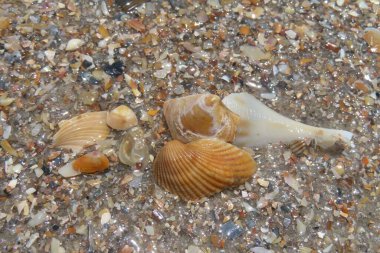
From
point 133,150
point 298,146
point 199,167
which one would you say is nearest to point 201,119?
point 199,167

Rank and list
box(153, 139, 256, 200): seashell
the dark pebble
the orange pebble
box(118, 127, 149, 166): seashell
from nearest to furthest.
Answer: box(153, 139, 256, 200): seashell → box(118, 127, 149, 166): seashell → the dark pebble → the orange pebble

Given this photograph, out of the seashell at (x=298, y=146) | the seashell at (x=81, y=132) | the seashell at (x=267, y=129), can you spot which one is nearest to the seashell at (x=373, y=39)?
the seashell at (x=267, y=129)

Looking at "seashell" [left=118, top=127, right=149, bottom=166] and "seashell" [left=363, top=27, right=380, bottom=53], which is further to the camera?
"seashell" [left=363, top=27, right=380, bottom=53]

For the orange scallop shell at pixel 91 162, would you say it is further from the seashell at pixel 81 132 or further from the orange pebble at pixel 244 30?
the orange pebble at pixel 244 30

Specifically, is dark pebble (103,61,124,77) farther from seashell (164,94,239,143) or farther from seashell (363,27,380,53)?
seashell (363,27,380,53)

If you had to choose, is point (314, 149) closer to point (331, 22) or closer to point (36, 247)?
point (331, 22)

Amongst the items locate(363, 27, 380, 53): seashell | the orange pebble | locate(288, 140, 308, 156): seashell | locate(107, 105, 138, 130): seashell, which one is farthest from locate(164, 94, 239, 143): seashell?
locate(363, 27, 380, 53): seashell

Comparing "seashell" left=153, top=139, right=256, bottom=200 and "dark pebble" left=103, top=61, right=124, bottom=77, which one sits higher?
"dark pebble" left=103, top=61, right=124, bottom=77
